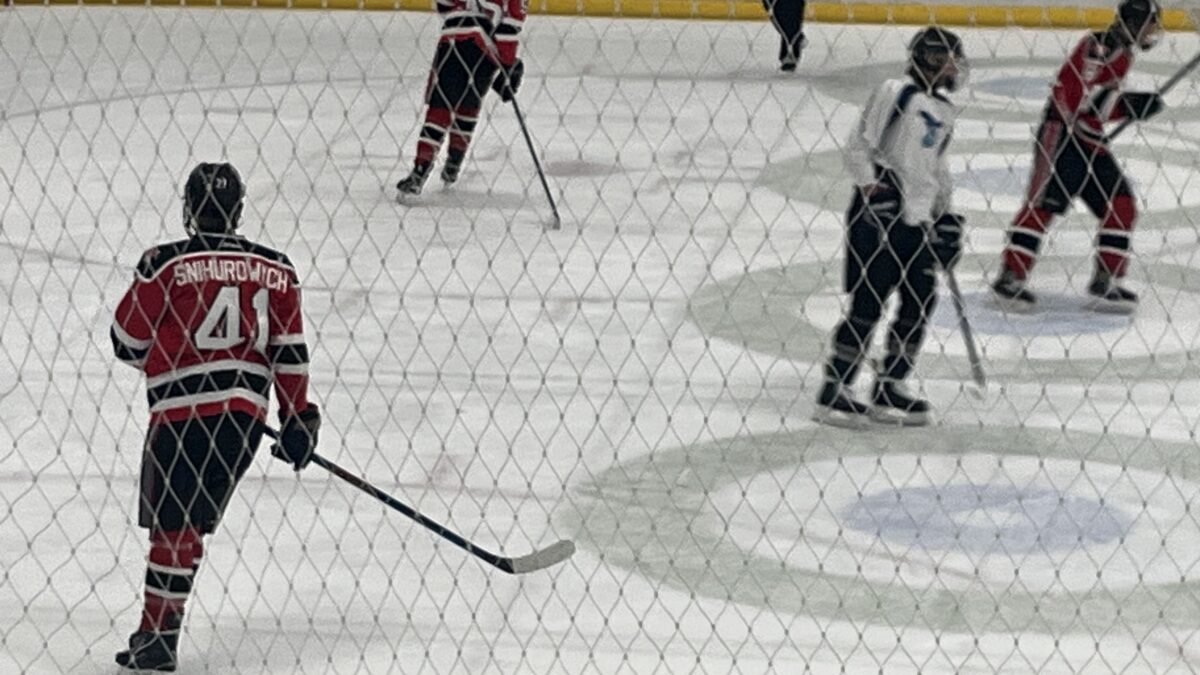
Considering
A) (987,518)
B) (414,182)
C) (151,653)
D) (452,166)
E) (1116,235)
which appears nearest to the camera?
(151,653)

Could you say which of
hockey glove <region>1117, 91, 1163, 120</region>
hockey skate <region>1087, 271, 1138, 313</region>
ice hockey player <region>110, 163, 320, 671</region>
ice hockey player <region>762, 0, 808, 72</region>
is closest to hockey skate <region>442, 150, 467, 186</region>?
hockey skate <region>1087, 271, 1138, 313</region>

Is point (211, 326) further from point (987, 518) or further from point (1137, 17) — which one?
point (1137, 17)

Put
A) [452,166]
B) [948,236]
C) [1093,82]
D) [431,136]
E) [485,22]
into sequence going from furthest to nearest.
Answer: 1. [452,166]
2. [431,136]
3. [485,22]
4. [1093,82]
5. [948,236]

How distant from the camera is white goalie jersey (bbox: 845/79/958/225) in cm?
696

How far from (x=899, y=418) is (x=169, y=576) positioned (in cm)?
254

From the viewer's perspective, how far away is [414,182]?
997 cm

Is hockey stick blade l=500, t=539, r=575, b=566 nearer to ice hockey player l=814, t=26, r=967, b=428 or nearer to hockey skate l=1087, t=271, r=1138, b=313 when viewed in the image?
ice hockey player l=814, t=26, r=967, b=428

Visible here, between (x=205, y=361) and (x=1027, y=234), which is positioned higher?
(x=205, y=361)

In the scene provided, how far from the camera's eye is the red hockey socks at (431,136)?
32.1ft

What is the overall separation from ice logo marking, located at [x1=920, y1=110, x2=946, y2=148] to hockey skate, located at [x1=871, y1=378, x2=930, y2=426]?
2.36ft

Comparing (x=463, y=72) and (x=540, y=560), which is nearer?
(x=540, y=560)

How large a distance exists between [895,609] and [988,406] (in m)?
1.75

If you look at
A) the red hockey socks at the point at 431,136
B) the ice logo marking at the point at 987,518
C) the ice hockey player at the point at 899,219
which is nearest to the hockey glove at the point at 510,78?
the red hockey socks at the point at 431,136

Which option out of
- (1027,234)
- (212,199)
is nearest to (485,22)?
(1027,234)
